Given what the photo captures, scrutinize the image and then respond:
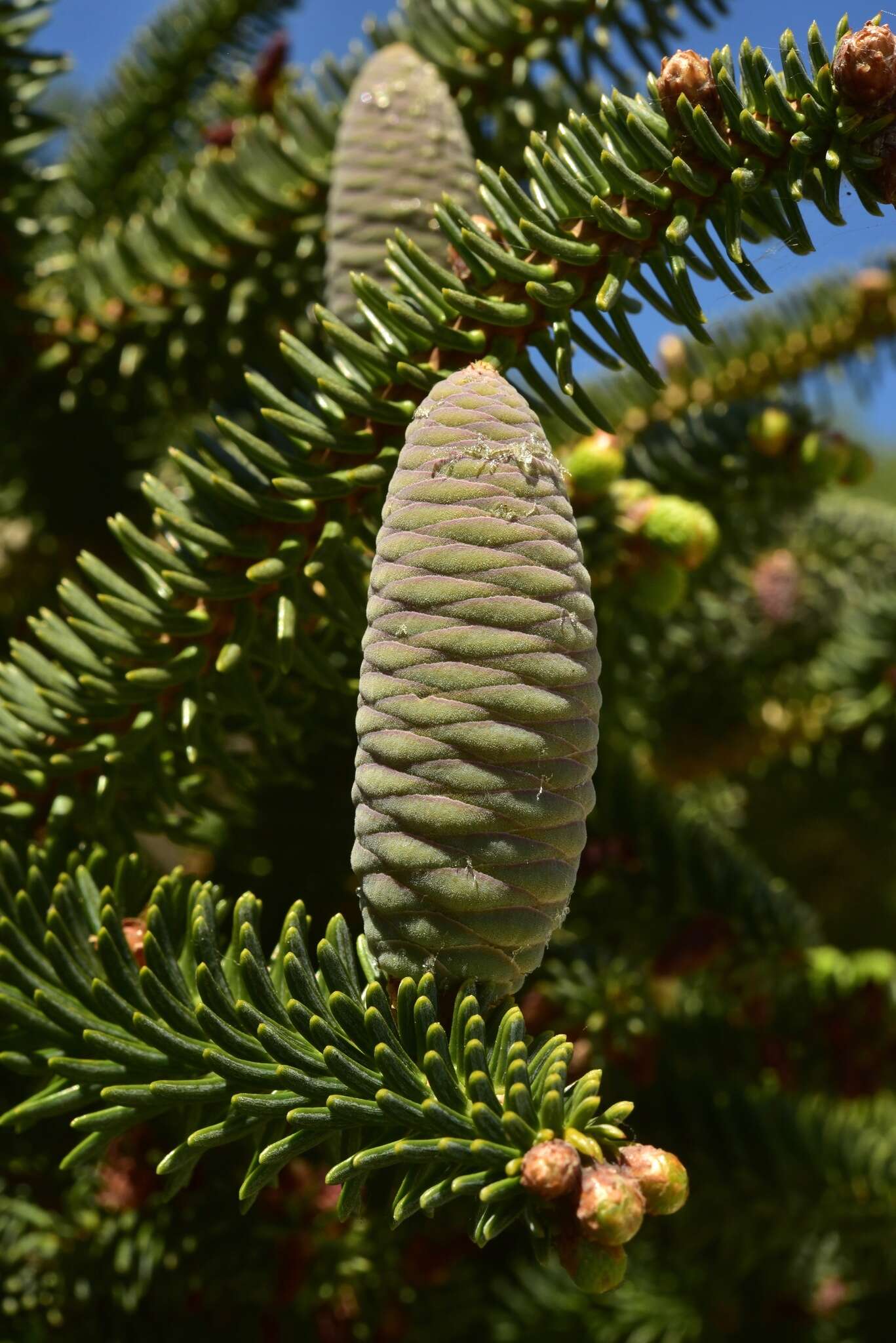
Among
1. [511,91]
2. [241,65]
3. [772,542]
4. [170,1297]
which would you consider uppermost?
[241,65]

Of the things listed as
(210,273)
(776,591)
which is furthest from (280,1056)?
(776,591)

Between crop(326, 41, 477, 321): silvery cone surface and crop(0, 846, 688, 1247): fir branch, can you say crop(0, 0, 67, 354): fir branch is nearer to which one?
crop(326, 41, 477, 321): silvery cone surface

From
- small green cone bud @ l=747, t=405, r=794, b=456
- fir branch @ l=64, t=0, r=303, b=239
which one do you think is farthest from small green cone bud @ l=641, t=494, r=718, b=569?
fir branch @ l=64, t=0, r=303, b=239

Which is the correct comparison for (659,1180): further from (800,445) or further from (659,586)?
(800,445)

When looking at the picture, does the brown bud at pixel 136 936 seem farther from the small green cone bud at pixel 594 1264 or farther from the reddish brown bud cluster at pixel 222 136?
the reddish brown bud cluster at pixel 222 136

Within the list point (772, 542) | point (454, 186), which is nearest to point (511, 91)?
point (454, 186)

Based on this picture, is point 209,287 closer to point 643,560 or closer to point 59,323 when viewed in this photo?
point 59,323
